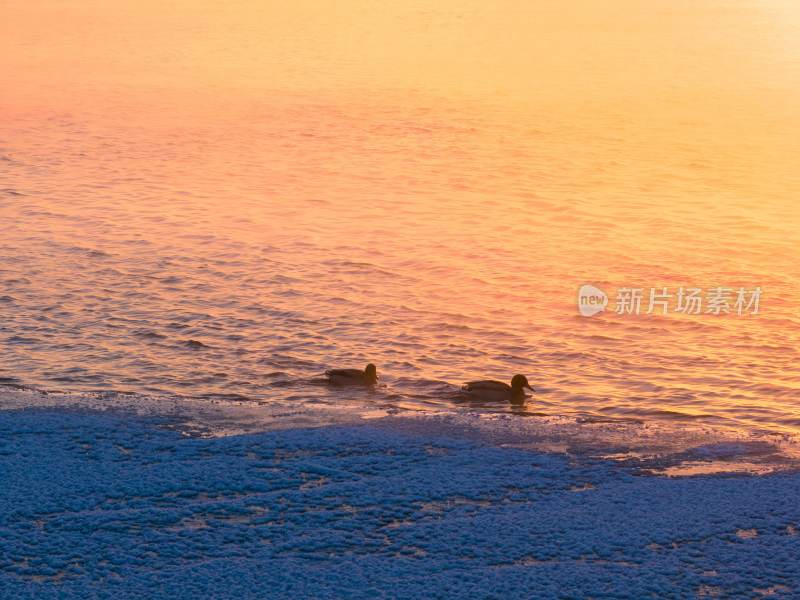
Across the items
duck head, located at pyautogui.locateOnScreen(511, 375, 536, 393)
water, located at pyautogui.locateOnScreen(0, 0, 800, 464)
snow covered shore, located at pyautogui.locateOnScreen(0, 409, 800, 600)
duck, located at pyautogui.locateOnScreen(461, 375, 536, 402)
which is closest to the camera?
snow covered shore, located at pyautogui.locateOnScreen(0, 409, 800, 600)

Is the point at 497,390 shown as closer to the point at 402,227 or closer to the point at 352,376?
the point at 352,376

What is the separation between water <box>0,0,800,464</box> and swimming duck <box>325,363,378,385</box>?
15 cm

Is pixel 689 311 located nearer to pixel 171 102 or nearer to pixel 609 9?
pixel 171 102

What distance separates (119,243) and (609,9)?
5031cm

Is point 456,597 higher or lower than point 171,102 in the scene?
lower

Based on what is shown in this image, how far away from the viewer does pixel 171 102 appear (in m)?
32.8

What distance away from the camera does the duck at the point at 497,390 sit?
11.5m

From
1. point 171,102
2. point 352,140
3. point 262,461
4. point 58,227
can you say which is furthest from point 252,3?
point 262,461

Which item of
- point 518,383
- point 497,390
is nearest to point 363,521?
point 497,390

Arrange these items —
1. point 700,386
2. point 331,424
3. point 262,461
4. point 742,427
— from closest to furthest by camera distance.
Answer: point 262,461, point 331,424, point 742,427, point 700,386

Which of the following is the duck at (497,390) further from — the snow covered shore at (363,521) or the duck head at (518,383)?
the snow covered shore at (363,521)

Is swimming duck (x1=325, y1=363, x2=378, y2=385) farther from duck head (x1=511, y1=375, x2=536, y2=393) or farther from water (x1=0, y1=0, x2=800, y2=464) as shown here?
duck head (x1=511, y1=375, x2=536, y2=393)

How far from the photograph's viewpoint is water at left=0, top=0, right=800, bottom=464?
12773 millimetres

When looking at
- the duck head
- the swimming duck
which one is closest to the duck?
the duck head
